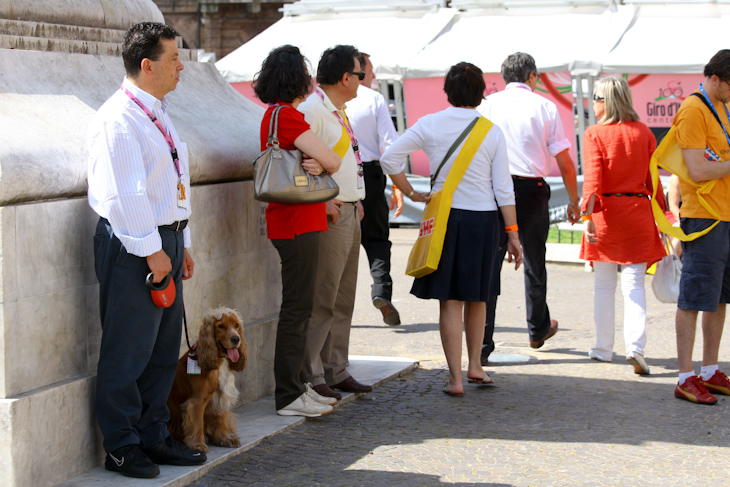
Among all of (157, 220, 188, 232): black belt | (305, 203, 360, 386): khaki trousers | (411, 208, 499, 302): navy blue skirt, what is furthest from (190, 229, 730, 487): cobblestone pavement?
(157, 220, 188, 232): black belt

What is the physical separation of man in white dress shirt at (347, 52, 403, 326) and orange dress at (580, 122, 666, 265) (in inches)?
64.9

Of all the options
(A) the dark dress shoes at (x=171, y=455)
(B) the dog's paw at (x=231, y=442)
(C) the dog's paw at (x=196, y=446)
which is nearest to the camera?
(A) the dark dress shoes at (x=171, y=455)

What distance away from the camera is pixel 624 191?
6242mm

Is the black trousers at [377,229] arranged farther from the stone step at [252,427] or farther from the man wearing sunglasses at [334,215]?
the man wearing sunglasses at [334,215]

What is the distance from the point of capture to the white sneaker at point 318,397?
16.8ft

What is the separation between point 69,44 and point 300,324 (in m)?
1.83

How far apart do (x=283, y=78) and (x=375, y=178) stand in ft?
9.01

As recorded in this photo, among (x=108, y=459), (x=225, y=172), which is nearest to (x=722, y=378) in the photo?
(x=225, y=172)

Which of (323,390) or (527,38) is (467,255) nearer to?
(323,390)

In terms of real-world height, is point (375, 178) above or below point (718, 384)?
above

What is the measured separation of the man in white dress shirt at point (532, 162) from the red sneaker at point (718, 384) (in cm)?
142

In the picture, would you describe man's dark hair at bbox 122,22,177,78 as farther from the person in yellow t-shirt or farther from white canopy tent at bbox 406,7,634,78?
white canopy tent at bbox 406,7,634,78

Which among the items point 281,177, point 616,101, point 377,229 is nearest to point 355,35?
point 377,229

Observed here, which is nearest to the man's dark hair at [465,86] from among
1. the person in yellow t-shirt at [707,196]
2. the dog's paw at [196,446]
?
the person in yellow t-shirt at [707,196]
